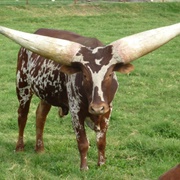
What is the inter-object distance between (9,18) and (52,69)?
1755 centimetres

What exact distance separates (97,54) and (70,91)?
0.69m

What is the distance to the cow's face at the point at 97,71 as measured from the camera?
474 cm

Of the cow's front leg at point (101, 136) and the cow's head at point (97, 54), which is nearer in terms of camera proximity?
the cow's head at point (97, 54)

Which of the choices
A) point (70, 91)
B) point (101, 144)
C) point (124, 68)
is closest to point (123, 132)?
point (101, 144)

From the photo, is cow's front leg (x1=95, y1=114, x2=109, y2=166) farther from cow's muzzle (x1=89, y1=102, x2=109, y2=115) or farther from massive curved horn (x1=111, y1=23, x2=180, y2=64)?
massive curved horn (x1=111, y1=23, x2=180, y2=64)

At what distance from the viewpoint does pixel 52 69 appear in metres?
5.87

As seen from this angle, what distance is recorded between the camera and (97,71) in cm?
483

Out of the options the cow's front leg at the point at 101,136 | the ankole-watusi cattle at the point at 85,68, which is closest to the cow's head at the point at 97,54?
the ankole-watusi cattle at the point at 85,68

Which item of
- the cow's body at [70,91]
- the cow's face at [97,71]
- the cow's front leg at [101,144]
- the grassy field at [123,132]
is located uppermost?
the cow's face at [97,71]

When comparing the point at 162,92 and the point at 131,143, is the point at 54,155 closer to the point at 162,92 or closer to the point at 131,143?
the point at 131,143

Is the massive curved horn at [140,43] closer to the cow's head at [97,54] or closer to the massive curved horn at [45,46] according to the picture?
the cow's head at [97,54]

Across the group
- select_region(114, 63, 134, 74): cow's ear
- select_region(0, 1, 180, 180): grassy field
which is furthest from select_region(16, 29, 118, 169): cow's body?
select_region(0, 1, 180, 180): grassy field

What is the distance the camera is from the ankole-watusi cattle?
4848mm

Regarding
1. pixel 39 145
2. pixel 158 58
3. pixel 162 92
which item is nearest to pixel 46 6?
pixel 158 58
